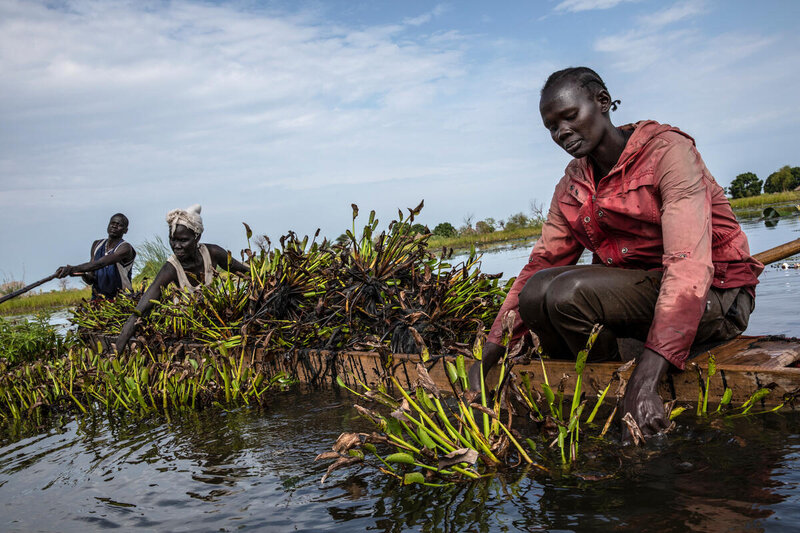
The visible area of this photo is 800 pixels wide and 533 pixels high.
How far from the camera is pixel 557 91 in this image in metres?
2.40

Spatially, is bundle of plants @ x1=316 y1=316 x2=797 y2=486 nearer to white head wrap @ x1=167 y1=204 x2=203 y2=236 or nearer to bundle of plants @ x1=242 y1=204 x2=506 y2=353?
bundle of plants @ x1=242 y1=204 x2=506 y2=353

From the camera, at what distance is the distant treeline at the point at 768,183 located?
92.0ft

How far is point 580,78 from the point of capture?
240cm

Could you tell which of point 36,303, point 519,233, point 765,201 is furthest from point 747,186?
point 36,303

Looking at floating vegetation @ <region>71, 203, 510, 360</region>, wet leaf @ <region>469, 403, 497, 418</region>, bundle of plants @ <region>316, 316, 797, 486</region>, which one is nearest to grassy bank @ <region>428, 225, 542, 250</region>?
floating vegetation @ <region>71, 203, 510, 360</region>

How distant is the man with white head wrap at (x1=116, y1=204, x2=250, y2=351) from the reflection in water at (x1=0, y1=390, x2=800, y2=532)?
1.91 m

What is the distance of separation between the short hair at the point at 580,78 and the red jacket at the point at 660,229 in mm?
240

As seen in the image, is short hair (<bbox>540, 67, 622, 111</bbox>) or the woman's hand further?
short hair (<bbox>540, 67, 622, 111</bbox>)

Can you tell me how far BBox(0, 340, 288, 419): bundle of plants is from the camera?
3725 mm

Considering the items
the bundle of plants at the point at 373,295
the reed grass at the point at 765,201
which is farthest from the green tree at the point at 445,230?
the bundle of plants at the point at 373,295

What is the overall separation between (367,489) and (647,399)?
0.97 metres

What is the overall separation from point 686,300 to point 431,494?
107 centimetres

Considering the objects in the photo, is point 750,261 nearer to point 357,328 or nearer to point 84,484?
point 357,328

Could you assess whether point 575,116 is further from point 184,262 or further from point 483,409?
point 184,262
